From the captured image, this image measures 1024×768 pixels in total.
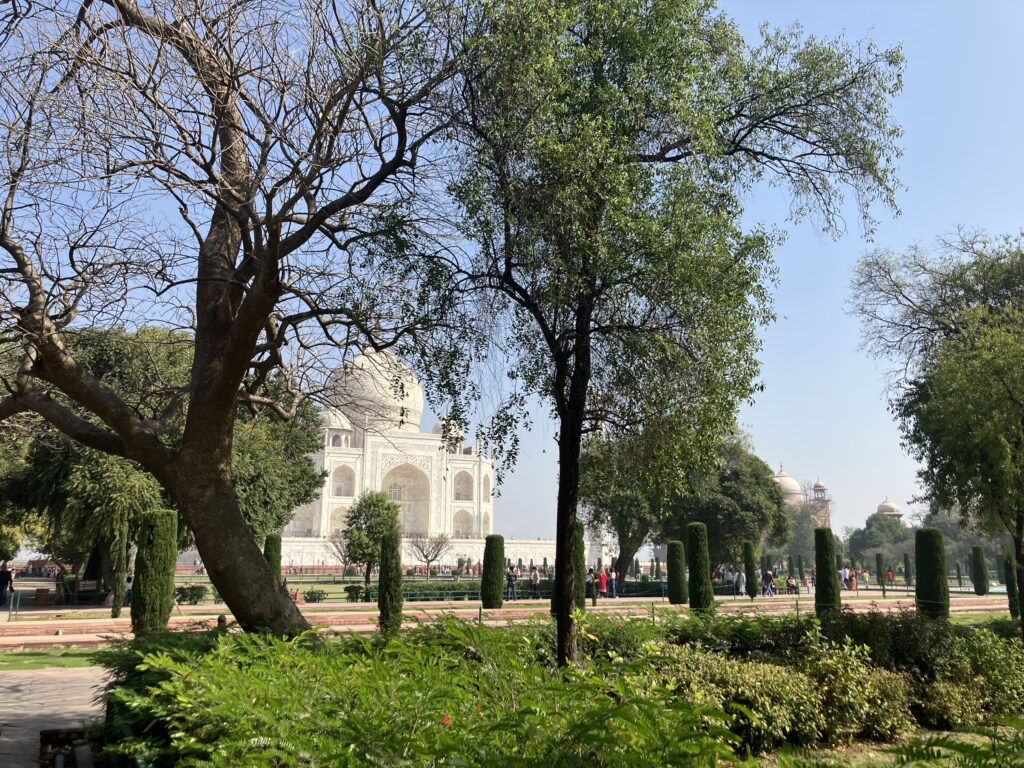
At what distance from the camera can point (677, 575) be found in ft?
85.7

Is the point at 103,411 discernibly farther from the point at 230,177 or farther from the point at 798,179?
the point at 798,179

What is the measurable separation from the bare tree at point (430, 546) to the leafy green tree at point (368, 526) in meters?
12.2

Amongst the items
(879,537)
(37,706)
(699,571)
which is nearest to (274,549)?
(699,571)

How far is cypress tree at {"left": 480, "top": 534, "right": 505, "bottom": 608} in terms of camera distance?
2241 centimetres

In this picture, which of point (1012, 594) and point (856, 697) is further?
point (1012, 594)

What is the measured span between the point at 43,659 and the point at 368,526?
2391 cm

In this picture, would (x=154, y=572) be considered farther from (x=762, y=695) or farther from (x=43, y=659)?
(x=762, y=695)

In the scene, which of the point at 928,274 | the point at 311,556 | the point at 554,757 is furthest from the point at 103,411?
the point at 311,556

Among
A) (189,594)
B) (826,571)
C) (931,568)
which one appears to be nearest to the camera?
(931,568)

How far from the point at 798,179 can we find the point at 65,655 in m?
14.4

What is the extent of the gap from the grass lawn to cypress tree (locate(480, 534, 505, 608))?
10.6m

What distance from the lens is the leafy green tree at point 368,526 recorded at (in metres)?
35.2

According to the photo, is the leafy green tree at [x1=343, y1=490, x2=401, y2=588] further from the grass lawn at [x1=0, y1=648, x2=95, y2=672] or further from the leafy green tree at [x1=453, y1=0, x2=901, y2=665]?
the leafy green tree at [x1=453, y1=0, x2=901, y2=665]

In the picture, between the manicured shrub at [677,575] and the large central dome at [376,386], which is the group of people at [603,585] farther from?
the large central dome at [376,386]
